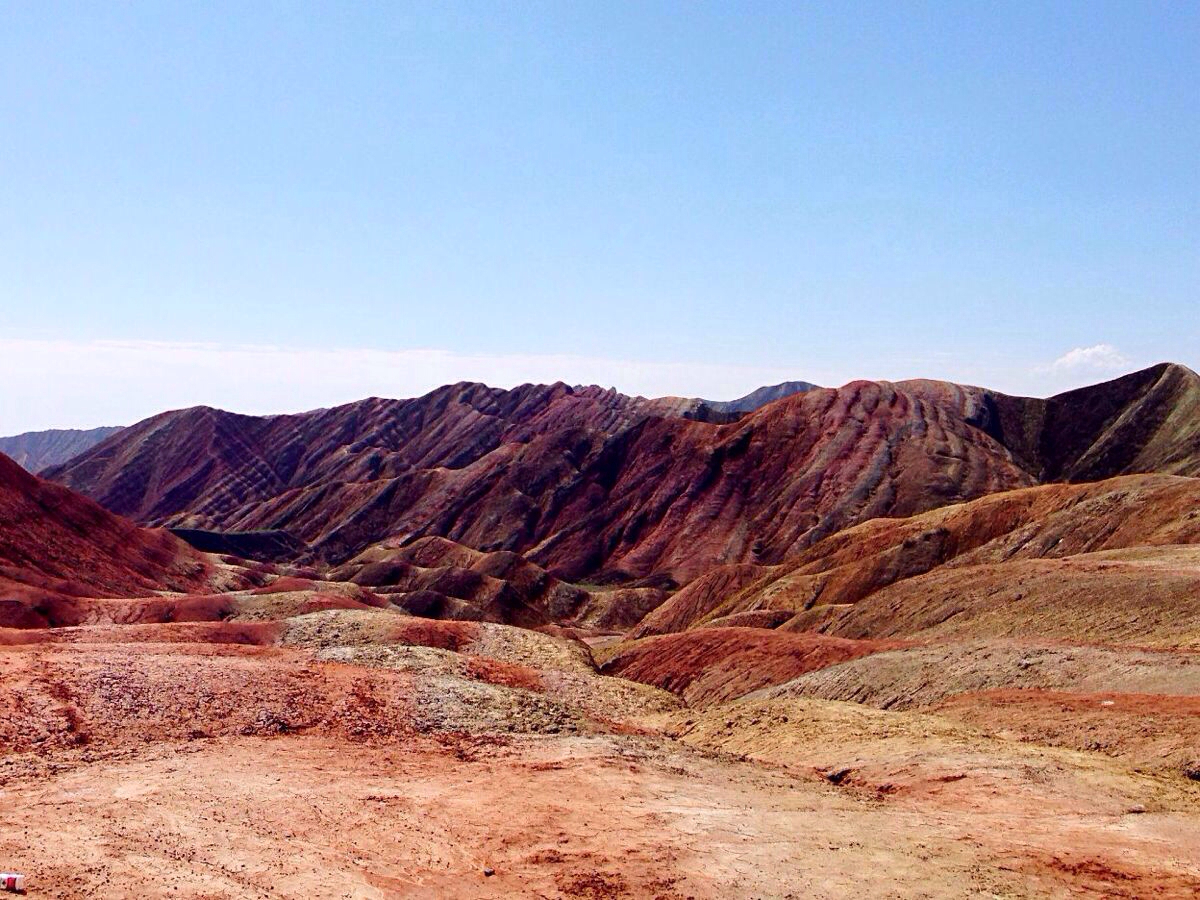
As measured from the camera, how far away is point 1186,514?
52250 millimetres

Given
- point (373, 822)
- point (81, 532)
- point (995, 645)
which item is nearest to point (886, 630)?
point (995, 645)

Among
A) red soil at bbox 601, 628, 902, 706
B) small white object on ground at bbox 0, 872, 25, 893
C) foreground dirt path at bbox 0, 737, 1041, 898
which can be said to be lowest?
red soil at bbox 601, 628, 902, 706

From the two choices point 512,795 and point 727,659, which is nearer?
point 512,795

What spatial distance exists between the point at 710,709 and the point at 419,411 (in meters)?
160

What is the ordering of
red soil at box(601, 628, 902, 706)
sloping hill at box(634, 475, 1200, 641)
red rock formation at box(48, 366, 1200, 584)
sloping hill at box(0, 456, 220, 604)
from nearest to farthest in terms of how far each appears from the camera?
sloping hill at box(634, 475, 1200, 641)
red soil at box(601, 628, 902, 706)
sloping hill at box(0, 456, 220, 604)
red rock formation at box(48, 366, 1200, 584)

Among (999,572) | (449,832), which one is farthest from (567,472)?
(449,832)

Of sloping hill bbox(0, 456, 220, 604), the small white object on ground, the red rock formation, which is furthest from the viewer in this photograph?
the red rock formation

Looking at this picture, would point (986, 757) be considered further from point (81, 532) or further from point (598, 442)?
point (598, 442)

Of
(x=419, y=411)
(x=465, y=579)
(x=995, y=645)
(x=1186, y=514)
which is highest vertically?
(x=419, y=411)

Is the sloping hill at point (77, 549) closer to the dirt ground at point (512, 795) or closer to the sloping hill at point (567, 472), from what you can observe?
the dirt ground at point (512, 795)

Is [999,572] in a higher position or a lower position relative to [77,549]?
higher

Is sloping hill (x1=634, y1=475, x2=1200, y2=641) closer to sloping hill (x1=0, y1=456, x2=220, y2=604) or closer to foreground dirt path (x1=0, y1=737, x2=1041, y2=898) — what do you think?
foreground dirt path (x1=0, y1=737, x2=1041, y2=898)

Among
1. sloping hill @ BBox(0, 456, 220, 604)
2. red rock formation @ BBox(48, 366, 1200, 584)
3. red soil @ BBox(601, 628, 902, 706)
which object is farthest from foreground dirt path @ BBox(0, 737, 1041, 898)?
red rock formation @ BBox(48, 366, 1200, 584)

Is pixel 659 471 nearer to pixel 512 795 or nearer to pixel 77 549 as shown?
pixel 77 549
